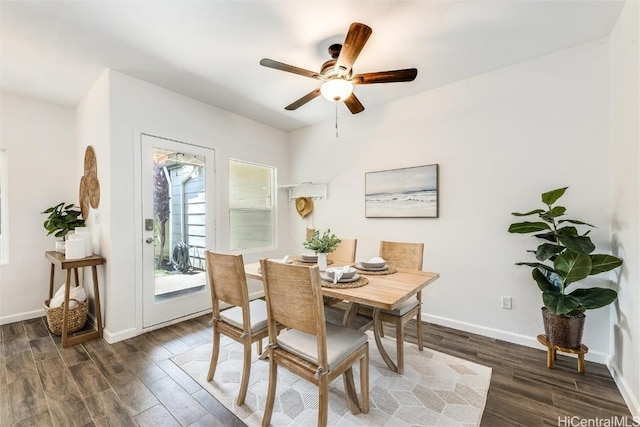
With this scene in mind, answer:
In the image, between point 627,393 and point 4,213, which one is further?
point 4,213

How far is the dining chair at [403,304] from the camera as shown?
2.11 meters

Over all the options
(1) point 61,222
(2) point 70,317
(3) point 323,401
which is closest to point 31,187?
(1) point 61,222

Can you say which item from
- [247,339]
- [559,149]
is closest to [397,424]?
[247,339]

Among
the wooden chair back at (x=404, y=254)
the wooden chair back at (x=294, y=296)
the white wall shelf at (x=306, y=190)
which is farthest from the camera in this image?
the white wall shelf at (x=306, y=190)

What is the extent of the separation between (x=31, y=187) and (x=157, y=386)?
3.03 metres

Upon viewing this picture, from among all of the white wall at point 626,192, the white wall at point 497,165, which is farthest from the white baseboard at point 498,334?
the white wall at point 626,192

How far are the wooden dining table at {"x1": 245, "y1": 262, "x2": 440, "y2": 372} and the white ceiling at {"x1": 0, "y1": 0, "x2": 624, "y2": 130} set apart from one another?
1.84 metres

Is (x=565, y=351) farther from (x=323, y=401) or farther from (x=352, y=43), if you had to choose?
(x=352, y=43)

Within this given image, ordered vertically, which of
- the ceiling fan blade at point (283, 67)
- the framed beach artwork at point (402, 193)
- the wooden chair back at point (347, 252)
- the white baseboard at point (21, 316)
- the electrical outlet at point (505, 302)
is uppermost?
the ceiling fan blade at point (283, 67)

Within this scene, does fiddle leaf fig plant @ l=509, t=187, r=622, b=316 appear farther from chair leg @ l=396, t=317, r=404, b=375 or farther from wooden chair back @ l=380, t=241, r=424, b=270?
chair leg @ l=396, t=317, r=404, b=375

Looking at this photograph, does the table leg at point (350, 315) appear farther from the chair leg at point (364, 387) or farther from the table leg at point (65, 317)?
the table leg at point (65, 317)

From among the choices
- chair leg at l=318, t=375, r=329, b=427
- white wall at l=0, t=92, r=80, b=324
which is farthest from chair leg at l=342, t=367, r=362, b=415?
white wall at l=0, t=92, r=80, b=324

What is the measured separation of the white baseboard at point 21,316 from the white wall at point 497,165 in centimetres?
403

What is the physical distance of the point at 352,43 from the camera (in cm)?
176
